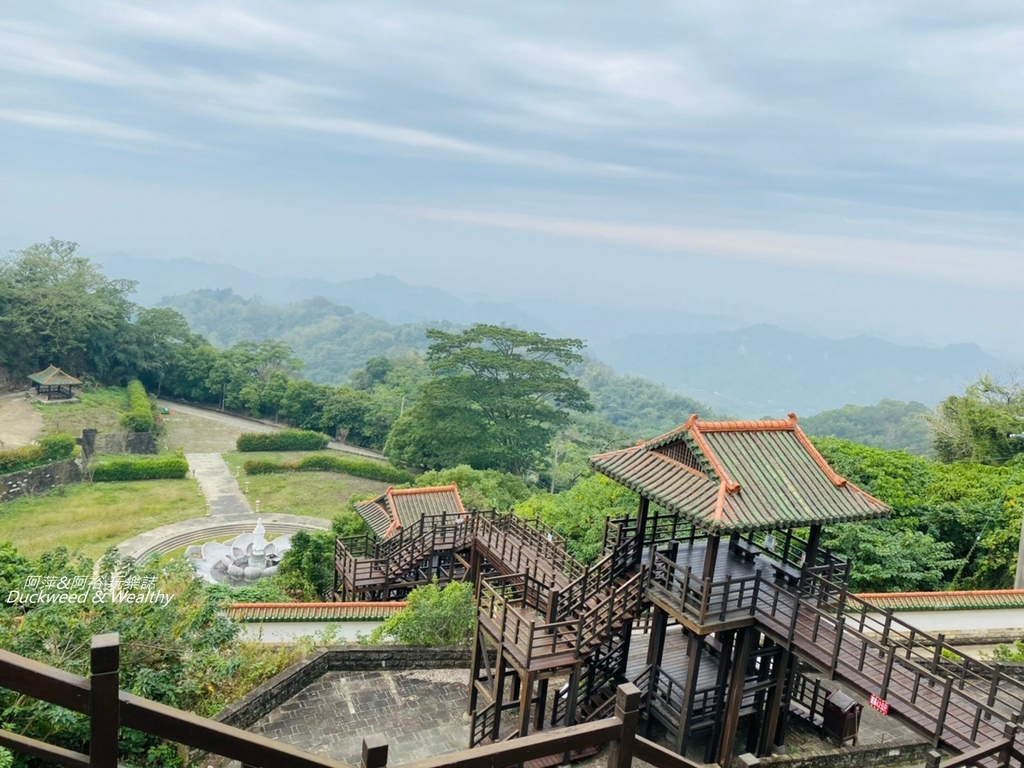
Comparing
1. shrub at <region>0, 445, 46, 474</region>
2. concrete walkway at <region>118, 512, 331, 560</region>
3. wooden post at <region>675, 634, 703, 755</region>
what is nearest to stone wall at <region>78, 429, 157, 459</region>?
shrub at <region>0, 445, 46, 474</region>

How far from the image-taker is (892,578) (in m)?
16.3

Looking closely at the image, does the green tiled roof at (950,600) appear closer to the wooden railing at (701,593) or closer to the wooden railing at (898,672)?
the wooden railing at (898,672)

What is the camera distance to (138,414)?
127 ft

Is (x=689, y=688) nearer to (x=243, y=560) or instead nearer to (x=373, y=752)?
(x=373, y=752)

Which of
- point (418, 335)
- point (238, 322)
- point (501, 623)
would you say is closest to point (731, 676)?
point (501, 623)

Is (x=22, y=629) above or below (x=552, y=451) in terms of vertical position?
above

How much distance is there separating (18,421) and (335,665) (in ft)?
107

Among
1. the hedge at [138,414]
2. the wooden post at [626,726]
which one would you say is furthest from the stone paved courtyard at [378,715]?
the hedge at [138,414]

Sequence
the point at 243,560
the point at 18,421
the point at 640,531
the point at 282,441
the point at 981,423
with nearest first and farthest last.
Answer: the point at 640,531
the point at 243,560
the point at 981,423
the point at 18,421
the point at 282,441

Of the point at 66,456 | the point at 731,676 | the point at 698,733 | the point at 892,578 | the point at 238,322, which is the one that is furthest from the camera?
the point at 238,322

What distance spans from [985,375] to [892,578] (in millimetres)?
17593

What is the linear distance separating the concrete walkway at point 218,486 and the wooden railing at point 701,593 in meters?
23.9

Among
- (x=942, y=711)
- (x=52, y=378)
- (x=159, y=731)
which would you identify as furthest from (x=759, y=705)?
(x=52, y=378)

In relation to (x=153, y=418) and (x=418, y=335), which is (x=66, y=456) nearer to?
(x=153, y=418)
